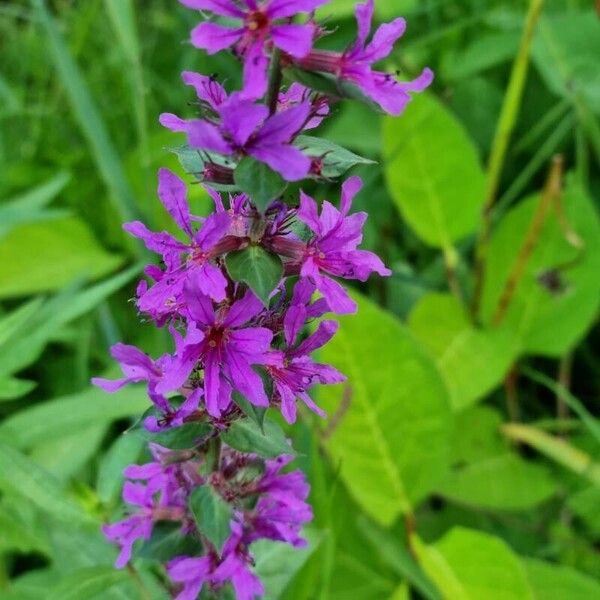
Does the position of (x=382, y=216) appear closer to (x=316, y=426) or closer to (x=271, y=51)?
(x=316, y=426)

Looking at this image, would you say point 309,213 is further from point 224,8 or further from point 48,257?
point 48,257

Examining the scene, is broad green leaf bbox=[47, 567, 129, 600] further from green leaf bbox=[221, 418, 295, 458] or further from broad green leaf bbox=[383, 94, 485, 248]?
broad green leaf bbox=[383, 94, 485, 248]

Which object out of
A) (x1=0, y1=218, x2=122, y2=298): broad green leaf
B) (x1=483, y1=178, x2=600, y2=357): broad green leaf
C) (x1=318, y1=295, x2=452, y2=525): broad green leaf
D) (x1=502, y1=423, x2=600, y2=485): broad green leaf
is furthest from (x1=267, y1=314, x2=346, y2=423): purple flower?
(x1=0, y1=218, x2=122, y2=298): broad green leaf

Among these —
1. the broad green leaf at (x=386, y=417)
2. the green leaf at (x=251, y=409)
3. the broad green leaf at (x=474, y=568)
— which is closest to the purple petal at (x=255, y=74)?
the green leaf at (x=251, y=409)

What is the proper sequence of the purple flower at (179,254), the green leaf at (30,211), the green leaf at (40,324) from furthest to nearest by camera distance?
1. the green leaf at (30,211)
2. the green leaf at (40,324)
3. the purple flower at (179,254)

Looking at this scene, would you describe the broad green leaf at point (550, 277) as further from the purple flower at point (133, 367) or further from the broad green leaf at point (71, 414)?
the purple flower at point (133, 367)

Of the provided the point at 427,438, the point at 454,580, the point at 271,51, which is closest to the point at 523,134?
the point at 427,438

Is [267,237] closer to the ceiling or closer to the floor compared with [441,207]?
closer to the ceiling
